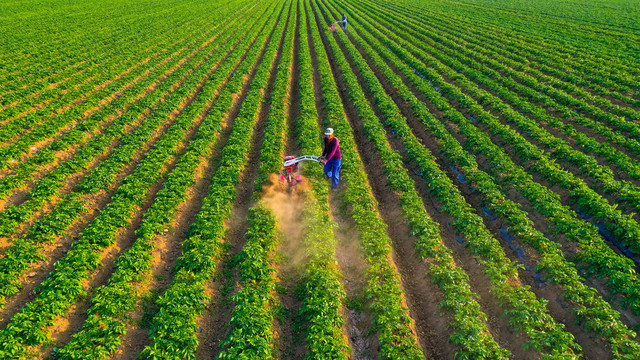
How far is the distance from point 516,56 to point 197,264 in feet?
100

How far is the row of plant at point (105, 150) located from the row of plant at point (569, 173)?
16.4 metres

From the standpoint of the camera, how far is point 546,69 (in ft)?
75.8

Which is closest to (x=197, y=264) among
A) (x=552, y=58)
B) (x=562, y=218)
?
(x=562, y=218)

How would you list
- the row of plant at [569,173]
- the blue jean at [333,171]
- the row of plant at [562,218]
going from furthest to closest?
the blue jean at [333,171], the row of plant at [569,173], the row of plant at [562,218]

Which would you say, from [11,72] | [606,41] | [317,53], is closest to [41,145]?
[11,72]

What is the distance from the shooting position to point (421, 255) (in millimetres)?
8539

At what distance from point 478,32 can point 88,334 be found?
43.9 m

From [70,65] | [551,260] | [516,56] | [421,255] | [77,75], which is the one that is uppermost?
[516,56]

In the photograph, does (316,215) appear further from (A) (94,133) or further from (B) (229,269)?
(A) (94,133)

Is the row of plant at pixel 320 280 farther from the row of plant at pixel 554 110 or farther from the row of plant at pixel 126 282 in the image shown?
the row of plant at pixel 554 110

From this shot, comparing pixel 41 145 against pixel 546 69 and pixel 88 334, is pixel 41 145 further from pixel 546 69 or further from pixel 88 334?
pixel 546 69

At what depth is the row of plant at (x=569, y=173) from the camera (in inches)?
349

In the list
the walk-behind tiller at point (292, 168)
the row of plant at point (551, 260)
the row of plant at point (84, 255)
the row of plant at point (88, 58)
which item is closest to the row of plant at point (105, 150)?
the row of plant at point (84, 255)

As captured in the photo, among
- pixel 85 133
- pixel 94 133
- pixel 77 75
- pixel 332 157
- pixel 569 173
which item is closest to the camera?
pixel 332 157
